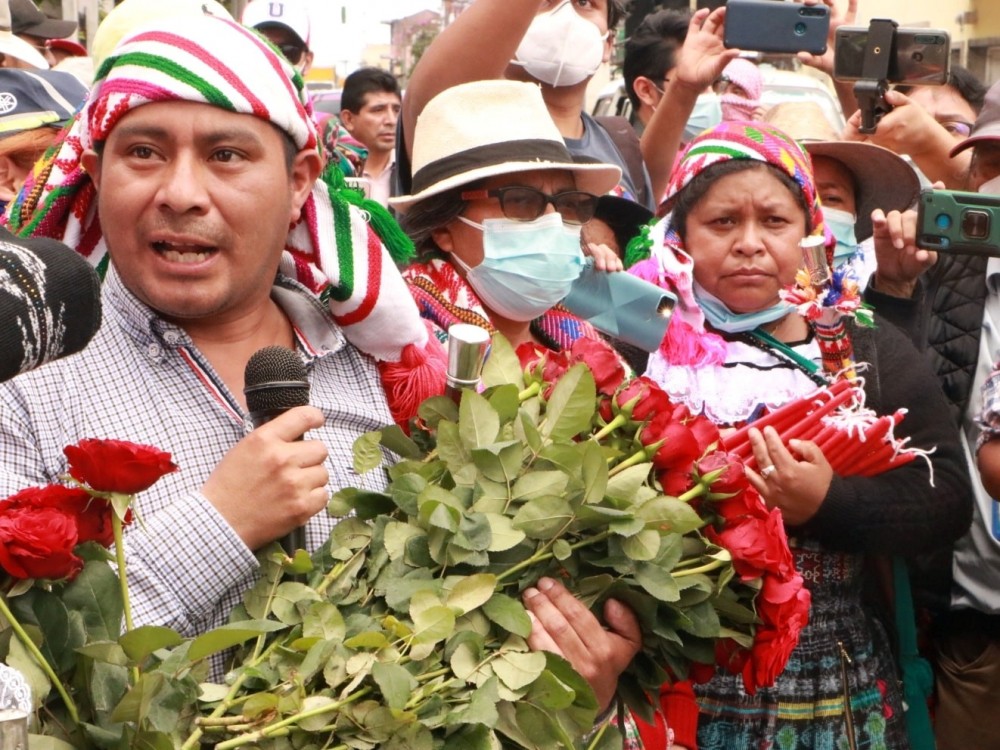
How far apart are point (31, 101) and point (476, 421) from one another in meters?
2.55

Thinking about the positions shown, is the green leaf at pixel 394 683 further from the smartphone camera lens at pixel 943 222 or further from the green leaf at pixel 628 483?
the smartphone camera lens at pixel 943 222

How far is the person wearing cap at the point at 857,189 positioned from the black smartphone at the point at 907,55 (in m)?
0.23

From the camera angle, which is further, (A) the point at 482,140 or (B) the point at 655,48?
(B) the point at 655,48

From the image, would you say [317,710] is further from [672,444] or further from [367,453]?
[672,444]

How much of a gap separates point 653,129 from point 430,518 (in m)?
3.37

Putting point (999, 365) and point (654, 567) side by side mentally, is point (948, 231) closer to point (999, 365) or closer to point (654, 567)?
point (999, 365)

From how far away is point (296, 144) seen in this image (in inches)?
103

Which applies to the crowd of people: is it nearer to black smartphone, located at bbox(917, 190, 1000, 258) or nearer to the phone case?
the phone case

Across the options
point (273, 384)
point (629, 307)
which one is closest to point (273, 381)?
point (273, 384)

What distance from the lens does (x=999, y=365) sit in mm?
3482

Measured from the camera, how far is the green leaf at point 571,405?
2277 millimetres

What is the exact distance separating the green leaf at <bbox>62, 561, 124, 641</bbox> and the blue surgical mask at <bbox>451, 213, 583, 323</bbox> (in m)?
1.75

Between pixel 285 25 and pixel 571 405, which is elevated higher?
pixel 571 405

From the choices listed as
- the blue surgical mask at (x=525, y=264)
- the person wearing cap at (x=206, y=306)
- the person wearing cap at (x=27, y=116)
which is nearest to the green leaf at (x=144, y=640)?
the person wearing cap at (x=206, y=306)
